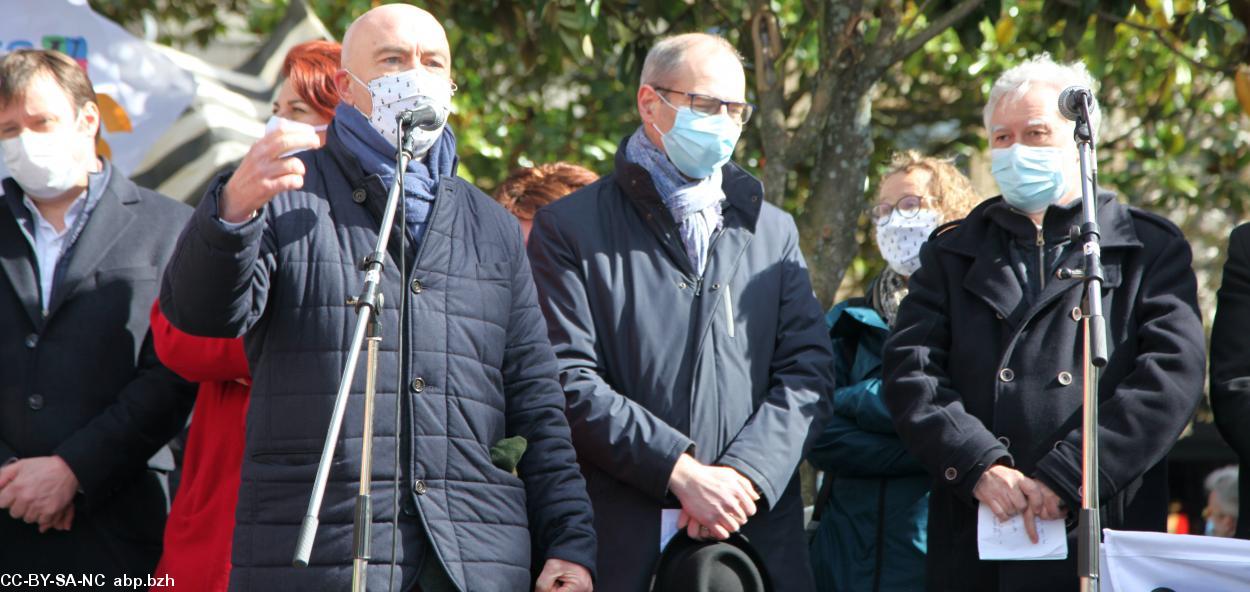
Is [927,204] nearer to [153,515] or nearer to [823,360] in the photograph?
[823,360]

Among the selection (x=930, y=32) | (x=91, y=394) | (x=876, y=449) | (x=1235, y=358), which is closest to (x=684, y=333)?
(x=876, y=449)

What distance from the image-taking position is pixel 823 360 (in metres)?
4.74

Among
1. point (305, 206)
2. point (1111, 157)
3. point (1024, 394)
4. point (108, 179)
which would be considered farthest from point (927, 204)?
point (1111, 157)

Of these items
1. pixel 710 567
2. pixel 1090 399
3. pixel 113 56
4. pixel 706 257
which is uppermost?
pixel 113 56

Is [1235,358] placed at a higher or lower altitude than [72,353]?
higher

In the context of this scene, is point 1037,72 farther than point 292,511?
Yes

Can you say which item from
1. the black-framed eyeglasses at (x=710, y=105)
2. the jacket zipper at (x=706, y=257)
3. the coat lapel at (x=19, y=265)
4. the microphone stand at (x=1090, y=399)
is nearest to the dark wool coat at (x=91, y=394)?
the coat lapel at (x=19, y=265)

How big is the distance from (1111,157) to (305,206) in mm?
7037

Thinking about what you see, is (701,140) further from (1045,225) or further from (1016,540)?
(1016,540)

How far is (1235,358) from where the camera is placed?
4445 millimetres

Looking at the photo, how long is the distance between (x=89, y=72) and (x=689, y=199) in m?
4.24

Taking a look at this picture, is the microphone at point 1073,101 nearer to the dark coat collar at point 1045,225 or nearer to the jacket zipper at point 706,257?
the dark coat collar at point 1045,225

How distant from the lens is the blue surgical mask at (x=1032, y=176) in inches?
182

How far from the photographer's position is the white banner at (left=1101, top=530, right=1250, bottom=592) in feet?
12.8
